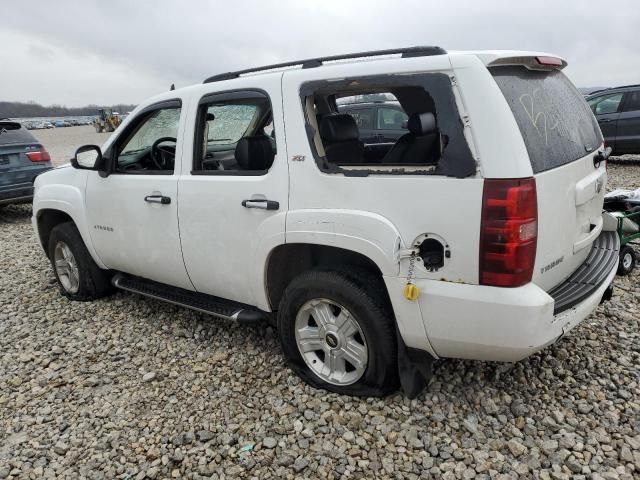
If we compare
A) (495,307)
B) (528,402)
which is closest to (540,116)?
(495,307)

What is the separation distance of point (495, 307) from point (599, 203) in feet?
4.28

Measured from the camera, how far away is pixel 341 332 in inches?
108

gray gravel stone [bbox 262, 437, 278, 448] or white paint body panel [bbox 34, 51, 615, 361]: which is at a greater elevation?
white paint body panel [bbox 34, 51, 615, 361]

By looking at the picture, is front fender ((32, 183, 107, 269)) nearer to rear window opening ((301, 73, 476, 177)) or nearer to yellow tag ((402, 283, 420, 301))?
rear window opening ((301, 73, 476, 177))

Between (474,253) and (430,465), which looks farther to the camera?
(430,465)

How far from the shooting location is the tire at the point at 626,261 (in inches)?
171

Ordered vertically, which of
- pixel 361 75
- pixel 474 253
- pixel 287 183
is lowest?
pixel 474 253

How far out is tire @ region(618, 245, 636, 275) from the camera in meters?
4.35

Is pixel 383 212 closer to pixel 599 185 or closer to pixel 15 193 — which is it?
pixel 599 185

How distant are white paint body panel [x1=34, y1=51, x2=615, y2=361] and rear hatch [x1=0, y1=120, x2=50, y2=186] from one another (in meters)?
5.99

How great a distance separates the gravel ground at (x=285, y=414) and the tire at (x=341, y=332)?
0.13 meters

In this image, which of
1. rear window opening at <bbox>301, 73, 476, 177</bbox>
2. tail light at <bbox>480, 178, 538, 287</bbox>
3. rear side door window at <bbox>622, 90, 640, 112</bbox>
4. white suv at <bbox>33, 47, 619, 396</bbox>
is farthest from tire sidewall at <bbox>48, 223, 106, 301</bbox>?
rear side door window at <bbox>622, 90, 640, 112</bbox>

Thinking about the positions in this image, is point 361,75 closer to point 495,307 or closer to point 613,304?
→ point 495,307

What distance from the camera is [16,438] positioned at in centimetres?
275
